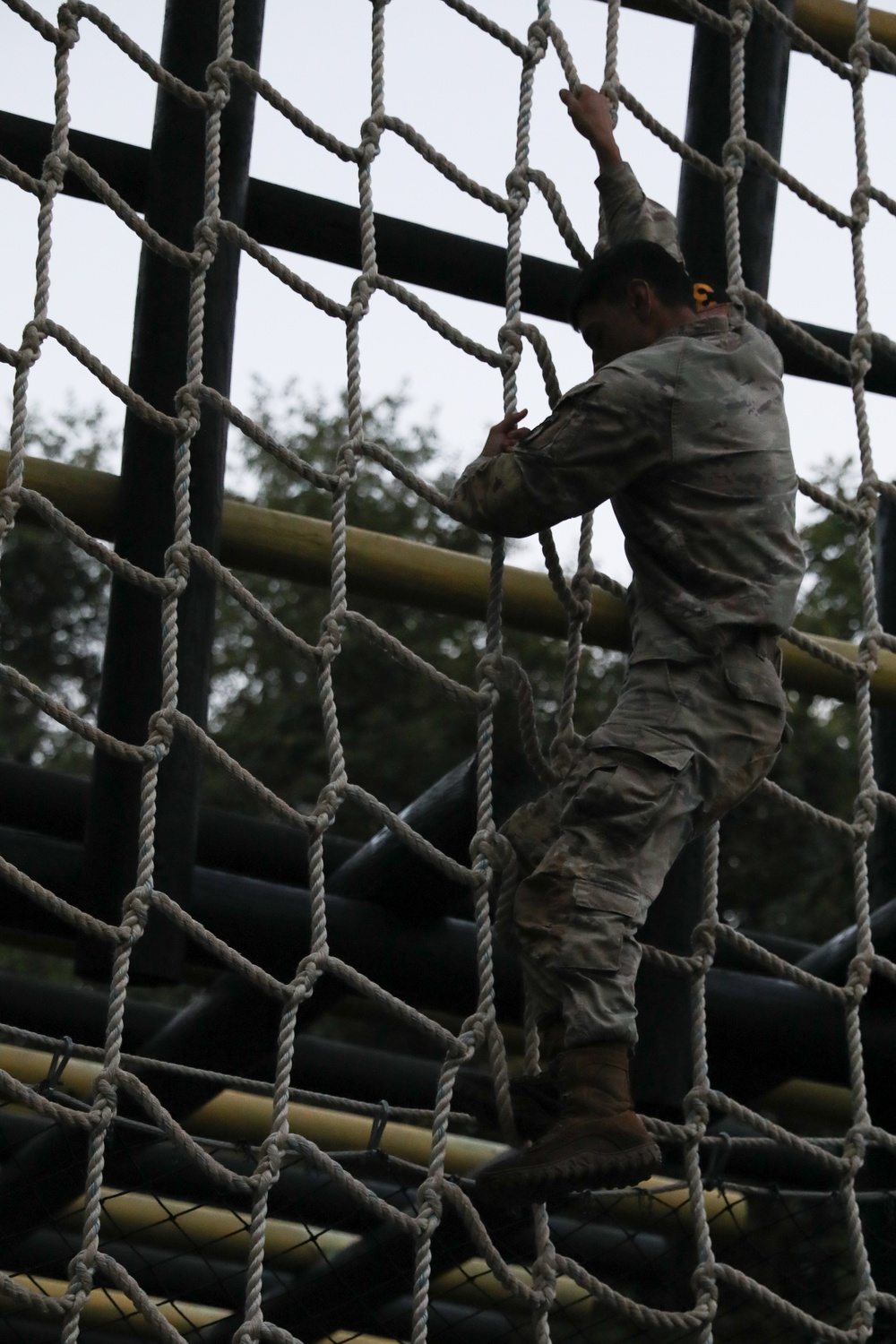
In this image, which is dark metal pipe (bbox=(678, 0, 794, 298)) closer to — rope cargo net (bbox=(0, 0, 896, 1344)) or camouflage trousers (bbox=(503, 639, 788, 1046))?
rope cargo net (bbox=(0, 0, 896, 1344))

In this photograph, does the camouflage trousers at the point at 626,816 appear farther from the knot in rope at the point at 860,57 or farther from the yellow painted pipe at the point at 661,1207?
the knot in rope at the point at 860,57

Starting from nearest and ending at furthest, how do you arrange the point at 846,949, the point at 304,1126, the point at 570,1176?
the point at 570,1176 → the point at 846,949 → the point at 304,1126

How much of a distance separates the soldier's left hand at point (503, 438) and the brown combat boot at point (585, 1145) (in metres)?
0.62

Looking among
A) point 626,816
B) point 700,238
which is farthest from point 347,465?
point 700,238

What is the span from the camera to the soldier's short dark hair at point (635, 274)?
1935mm

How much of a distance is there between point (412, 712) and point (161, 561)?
318 inches

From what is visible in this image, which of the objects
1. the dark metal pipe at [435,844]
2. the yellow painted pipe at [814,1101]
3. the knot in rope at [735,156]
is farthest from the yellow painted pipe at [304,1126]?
the knot in rope at [735,156]

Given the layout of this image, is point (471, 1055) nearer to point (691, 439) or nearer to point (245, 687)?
point (691, 439)

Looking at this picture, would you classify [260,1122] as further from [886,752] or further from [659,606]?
[659,606]

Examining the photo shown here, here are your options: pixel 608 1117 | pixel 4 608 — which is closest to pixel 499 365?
pixel 608 1117

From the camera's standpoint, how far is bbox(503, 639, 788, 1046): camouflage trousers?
5.59 ft

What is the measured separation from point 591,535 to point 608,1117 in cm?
70

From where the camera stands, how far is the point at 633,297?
6.37 ft

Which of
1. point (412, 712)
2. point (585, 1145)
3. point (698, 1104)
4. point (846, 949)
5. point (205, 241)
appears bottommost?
point (585, 1145)
